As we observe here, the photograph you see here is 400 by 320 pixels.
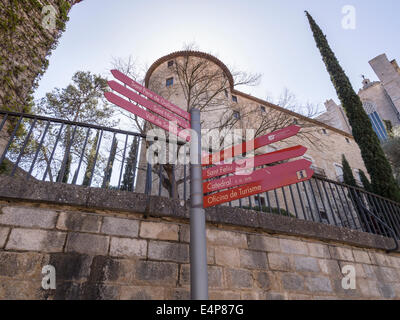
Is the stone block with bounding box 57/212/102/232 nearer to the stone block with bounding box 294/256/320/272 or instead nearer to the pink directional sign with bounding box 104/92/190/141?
the pink directional sign with bounding box 104/92/190/141

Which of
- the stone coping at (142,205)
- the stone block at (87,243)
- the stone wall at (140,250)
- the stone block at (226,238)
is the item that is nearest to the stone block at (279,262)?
the stone wall at (140,250)

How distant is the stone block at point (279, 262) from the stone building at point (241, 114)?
7.67 m

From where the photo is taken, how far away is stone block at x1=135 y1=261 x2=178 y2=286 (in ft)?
8.21

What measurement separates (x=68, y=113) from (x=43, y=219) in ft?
47.4

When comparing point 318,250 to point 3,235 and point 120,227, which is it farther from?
point 3,235

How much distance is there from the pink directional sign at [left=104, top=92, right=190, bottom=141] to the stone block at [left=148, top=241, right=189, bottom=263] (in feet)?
4.29

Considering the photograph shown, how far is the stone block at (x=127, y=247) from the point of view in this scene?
253 cm

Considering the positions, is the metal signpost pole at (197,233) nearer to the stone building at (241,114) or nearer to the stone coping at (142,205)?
the stone coping at (142,205)

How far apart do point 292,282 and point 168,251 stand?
1.75 metres

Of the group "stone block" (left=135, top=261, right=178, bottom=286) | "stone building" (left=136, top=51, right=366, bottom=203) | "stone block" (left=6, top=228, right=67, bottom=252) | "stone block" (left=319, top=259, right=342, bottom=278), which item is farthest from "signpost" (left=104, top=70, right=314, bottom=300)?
"stone building" (left=136, top=51, right=366, bottom=203)

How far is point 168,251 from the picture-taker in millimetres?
2723

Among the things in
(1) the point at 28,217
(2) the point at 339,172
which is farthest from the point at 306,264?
(2) the point at 339,172
